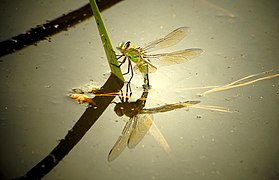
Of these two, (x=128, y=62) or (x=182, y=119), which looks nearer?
(x=182, y=119)

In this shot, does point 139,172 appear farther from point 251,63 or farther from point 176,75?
point 251,63

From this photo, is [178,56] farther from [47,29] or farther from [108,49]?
[47,29]

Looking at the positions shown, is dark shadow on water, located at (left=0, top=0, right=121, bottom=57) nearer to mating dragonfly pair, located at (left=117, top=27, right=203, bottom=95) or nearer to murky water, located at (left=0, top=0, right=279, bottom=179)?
murky water, located at (left=0, top=0, right=279, bottom=179)

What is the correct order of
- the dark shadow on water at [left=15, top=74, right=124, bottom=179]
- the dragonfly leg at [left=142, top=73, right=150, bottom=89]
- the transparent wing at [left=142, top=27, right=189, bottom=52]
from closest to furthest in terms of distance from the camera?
the dark shadow on water at [left=15, top=74, right=124, bottom=179] < the dragonfly leg at [left=142, top=73, right=150, bottom=89] < the transparent wing at [left=142, top=27, right=189, bottom=52]

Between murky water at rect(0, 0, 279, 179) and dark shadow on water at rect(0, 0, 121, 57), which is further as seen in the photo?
dark shadow on water at rect(0, 0, 121, 57)

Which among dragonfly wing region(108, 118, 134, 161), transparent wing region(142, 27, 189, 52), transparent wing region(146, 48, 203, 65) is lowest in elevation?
dragonfly wing region(108, 118, 134, 161)

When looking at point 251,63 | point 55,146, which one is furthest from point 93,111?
point 251,63

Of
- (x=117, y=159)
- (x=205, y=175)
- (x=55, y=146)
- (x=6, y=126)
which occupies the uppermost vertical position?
(x=6, y=126)

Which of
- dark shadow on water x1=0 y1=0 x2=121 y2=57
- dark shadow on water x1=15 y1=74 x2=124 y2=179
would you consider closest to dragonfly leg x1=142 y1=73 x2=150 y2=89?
dark shadow on water x1=15 y1=74 x2=124 y2=179
